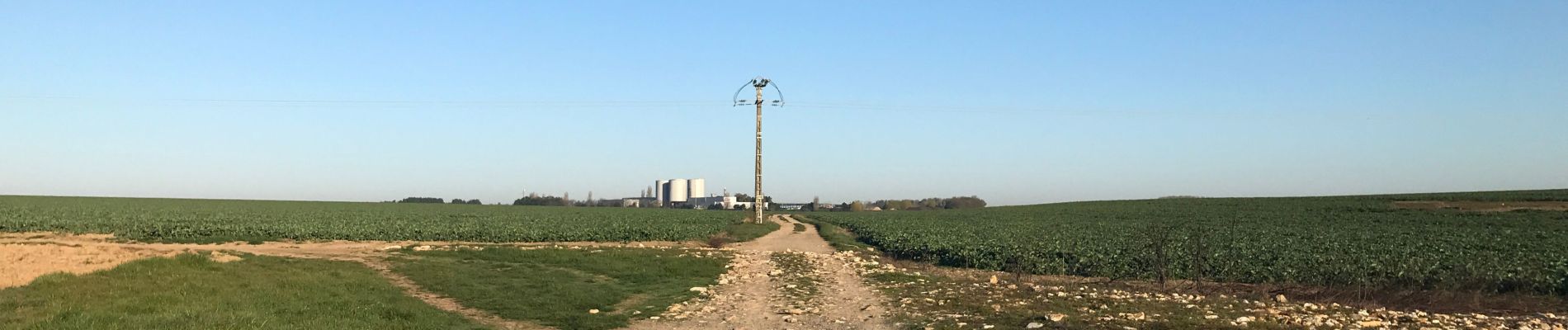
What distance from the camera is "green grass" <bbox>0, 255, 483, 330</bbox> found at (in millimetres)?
13984

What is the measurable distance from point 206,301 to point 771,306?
1092 centimetres

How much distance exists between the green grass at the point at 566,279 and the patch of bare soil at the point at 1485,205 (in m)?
64.2

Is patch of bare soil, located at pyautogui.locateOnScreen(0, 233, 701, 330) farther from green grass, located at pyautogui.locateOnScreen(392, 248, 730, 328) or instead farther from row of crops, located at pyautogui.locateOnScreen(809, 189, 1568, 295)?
row of crops, located at pyautogui.locateOnScreen(809, 189, 1568, 295)

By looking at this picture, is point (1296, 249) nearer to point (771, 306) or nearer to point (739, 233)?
point (771, 306)

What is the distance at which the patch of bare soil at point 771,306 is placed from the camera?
16.3m

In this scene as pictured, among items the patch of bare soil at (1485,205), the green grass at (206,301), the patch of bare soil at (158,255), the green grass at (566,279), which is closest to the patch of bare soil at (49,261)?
the patch of bare soil at (158,255)

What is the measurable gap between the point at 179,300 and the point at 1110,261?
2699 centimetres

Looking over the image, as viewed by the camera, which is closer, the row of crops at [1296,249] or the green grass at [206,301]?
the green grass at [206,301]

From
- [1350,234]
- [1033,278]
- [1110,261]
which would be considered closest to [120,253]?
[1033,278]

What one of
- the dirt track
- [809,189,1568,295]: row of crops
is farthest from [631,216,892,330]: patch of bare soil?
[809,189,1568,295]: row of crops

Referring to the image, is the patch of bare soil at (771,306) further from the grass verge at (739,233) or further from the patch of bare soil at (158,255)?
the grass verge at (739,233)

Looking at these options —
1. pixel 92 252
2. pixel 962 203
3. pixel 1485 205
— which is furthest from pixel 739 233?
pixel 962 203

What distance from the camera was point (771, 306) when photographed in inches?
739

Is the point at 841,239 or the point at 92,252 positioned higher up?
the point at 92,252
